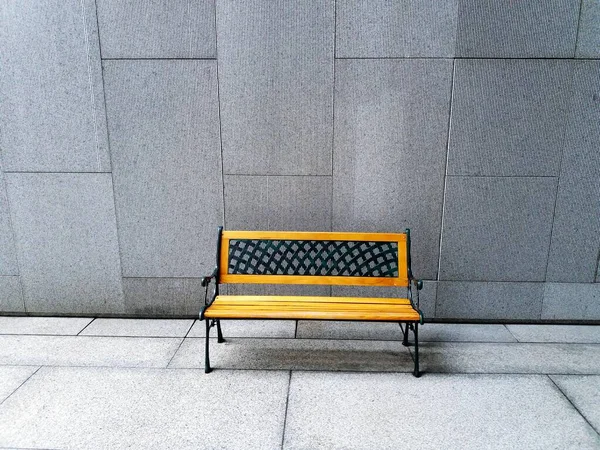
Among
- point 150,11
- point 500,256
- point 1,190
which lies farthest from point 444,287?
point 1,190

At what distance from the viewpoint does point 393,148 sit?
3.71 meters

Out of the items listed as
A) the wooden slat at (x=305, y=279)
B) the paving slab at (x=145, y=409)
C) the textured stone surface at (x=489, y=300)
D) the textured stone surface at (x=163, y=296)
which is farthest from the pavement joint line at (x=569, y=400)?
the textured stone surface at (x=163, y=296)

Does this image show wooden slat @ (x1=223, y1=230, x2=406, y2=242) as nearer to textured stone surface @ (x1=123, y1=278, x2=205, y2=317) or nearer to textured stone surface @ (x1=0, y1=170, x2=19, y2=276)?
textured stone surface @ (x1=123, y1=278, x2=205, y2=317)

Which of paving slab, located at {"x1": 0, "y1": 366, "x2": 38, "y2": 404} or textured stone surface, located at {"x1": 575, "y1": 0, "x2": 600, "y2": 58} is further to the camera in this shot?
textured stone surface, located at {"x1": 575, "y1": 0, "x2": 600, "y2": 58}

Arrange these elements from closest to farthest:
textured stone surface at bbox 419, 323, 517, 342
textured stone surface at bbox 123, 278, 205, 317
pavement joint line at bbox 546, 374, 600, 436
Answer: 1. pavement joint line at bbox 546, 374, 600, 436
2. textured stone surface at bbox 419, 323, 517, 342
3. textured stone surface at bbox 123, 278, 205, 317

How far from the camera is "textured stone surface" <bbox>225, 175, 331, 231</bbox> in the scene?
3.80 metres

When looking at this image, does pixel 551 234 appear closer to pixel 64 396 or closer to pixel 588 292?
pixel 588 292

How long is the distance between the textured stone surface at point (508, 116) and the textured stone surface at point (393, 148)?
0.52 feet

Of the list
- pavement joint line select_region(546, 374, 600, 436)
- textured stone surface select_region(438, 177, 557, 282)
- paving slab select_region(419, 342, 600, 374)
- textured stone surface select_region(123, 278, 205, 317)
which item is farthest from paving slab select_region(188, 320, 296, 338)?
pavement joint line select_region(546, 374, 600, 436)

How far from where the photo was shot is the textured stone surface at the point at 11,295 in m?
4.10

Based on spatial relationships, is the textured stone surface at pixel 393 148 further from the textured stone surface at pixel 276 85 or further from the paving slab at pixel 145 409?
the paving slab at pixel 145 409

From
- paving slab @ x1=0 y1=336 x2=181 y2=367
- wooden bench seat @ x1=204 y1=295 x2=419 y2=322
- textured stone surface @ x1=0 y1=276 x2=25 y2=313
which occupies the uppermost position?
wooden bench seat @ x1=204 y1=295 x2=419 y2=322

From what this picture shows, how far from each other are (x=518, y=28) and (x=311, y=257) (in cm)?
265

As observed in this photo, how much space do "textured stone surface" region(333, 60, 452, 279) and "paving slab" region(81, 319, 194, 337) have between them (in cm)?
179
